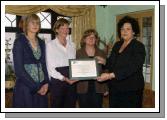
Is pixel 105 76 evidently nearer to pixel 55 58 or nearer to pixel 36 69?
pixel 55 58

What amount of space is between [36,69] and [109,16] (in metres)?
1.09

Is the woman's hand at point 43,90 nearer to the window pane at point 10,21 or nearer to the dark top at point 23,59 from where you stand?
the dark top at point 23,59

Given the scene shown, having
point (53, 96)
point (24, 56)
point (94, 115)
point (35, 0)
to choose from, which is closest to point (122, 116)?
point (94, 115)

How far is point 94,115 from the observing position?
255cm

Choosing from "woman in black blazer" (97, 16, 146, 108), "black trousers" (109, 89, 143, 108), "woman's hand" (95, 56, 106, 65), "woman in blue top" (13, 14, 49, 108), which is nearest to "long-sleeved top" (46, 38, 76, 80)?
"woman in blue top" (13, 14, 49, 108)

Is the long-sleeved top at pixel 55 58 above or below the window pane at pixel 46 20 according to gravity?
below

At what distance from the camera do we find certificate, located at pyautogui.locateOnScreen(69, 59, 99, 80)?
2619 mm

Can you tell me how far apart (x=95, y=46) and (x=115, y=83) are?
39 cm

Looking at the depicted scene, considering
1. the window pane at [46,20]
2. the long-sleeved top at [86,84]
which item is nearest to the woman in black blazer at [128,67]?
the long-sleeved top at [86,84]

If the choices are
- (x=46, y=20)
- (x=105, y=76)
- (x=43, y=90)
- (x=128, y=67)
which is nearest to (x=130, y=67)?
(x=128, y=67)

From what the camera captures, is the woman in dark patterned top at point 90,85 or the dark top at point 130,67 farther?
the woman in dark patterned top at point 90,85

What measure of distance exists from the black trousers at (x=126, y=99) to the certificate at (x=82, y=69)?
0.26 m

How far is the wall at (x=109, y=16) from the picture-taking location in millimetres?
2721

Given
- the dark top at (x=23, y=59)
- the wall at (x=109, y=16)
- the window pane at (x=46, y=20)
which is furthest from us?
the window pane at (x=46, y=20)
